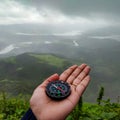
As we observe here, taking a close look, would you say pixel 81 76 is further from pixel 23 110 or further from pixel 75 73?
pixel 23 110

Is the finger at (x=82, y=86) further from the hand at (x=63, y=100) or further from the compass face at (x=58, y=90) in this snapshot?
the compass face at (x=58, y=90)

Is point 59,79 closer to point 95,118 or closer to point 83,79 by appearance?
point 83,79

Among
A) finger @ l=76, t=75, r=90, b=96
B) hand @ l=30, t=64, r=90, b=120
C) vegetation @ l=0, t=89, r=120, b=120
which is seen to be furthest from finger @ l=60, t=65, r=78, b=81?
vegetation @ l=0, t=89, r=120, b=120

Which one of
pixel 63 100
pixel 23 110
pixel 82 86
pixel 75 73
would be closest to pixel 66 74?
pixel 75 73

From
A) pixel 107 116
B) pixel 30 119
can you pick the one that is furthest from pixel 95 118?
pixel 30 119

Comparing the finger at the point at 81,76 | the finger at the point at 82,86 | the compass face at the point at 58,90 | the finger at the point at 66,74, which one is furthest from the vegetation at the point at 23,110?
the compass face at the point at 58,90
